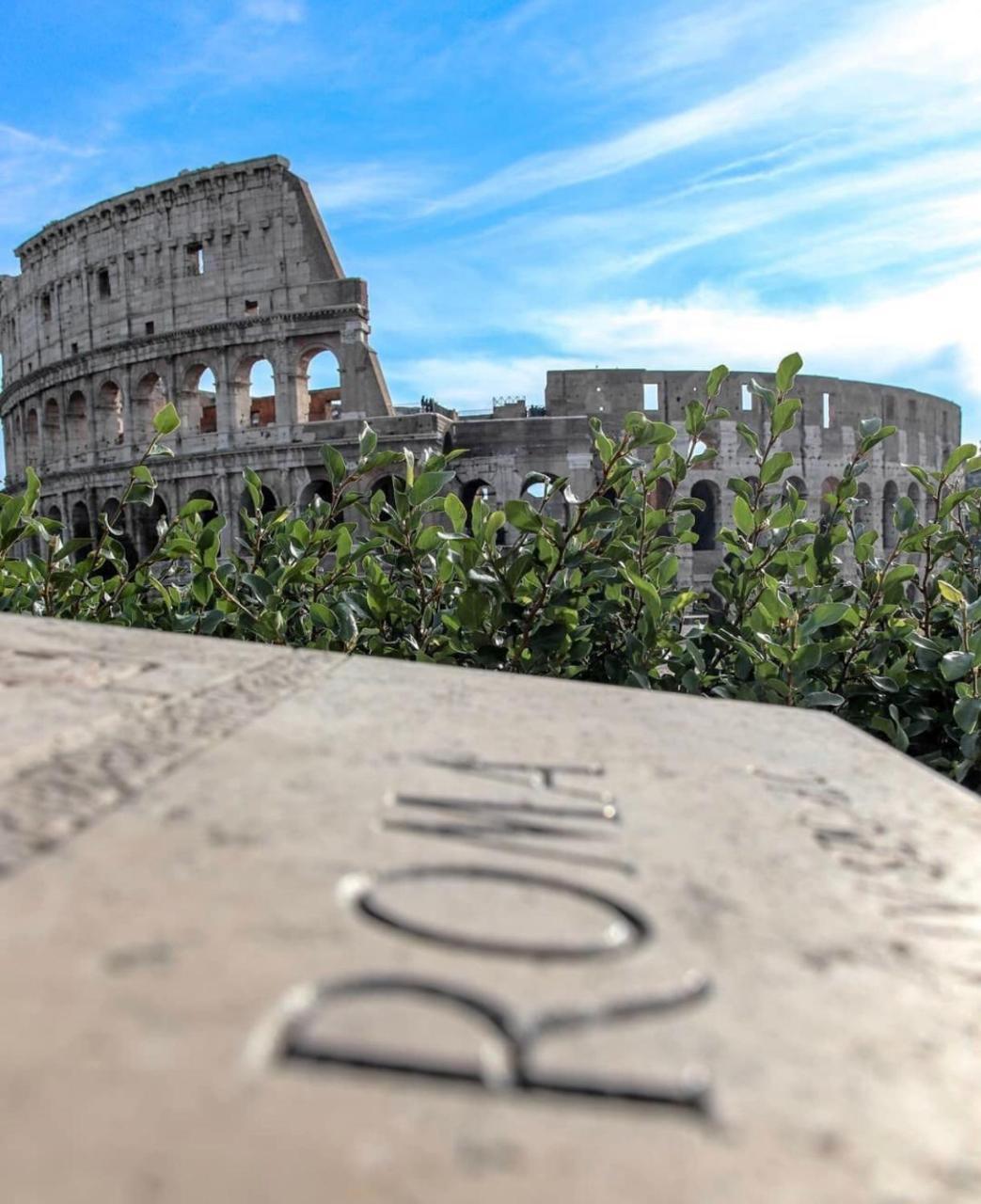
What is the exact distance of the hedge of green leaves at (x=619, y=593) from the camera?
266 cm

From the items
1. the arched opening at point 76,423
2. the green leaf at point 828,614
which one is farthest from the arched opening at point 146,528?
the green leaf at point 828,614

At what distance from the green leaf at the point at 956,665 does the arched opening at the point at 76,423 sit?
942 inches

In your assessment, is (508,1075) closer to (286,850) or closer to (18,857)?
(286,850)

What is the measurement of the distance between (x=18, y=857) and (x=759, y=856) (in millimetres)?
758

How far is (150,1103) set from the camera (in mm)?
581

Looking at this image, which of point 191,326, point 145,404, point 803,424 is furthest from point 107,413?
point 803,424

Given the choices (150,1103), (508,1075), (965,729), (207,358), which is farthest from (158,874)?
(207,358)

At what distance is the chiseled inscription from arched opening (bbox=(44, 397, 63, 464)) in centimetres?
2579

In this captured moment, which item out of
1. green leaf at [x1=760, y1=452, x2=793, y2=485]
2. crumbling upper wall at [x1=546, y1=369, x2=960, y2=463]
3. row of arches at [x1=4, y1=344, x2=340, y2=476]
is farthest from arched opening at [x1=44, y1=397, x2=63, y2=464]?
green leaf at [x1=760, y1=452, x2=793, y2=485]

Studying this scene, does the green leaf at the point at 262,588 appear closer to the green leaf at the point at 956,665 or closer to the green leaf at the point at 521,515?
the green leaf at the point at 521,515

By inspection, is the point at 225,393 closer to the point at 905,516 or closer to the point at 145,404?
the point at 145,404

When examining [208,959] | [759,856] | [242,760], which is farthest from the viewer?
[242,760]

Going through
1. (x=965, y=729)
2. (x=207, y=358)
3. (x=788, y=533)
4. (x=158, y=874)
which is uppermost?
(x=207, y=358)

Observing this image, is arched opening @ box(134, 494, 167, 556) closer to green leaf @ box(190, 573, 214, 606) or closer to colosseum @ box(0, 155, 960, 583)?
colosseum @ box(0, 155, 960, 583)
